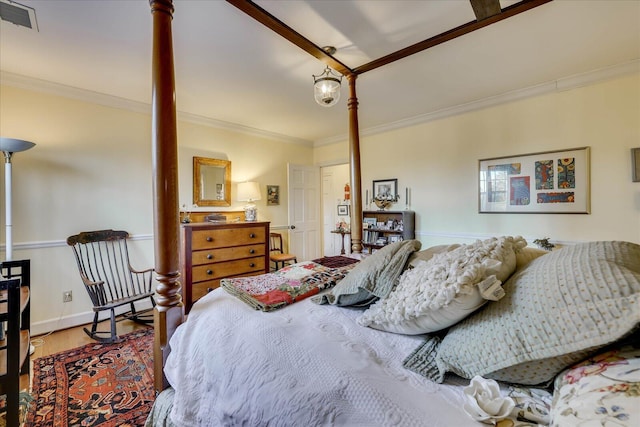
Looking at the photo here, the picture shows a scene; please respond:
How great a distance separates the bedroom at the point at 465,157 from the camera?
8.60 ft

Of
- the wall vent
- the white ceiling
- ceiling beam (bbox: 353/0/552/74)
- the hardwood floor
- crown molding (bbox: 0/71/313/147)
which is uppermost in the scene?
the white ceiling

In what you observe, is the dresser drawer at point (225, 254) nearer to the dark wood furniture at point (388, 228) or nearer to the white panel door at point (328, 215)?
the dark wood furniture at point (388, 228)

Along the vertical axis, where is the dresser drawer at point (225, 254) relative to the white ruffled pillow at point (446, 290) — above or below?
below

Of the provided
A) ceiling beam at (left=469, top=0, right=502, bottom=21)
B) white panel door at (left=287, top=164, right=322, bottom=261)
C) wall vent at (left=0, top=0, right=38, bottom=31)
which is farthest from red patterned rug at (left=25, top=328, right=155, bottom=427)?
ceiling beam at (left=469, top=0, right=502, bottom=21)

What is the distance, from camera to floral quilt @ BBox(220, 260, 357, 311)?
3.96ft

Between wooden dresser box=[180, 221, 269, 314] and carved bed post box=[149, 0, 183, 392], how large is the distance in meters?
1.90

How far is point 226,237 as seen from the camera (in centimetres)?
327

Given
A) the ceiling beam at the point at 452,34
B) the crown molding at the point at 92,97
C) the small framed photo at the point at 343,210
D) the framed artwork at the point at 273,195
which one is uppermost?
the crown molding at the point at 92,97

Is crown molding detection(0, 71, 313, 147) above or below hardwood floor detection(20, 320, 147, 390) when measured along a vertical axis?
above

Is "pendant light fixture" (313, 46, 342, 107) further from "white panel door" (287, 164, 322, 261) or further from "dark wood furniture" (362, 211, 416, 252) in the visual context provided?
"white panel door" (287, 164, 322, 261)

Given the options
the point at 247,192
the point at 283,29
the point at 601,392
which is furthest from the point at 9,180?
the point at 601,392

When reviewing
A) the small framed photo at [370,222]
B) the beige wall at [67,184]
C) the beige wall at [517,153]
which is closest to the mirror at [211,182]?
the beige wall at [67,184]

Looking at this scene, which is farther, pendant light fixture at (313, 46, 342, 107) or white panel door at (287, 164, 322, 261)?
white panel door at (287, 164, 322, 261)

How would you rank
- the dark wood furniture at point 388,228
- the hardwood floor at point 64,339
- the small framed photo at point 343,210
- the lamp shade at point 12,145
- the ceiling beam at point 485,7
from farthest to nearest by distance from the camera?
1. the small framed photo at point 343,210
2. the dark wood furniture at point 388,228
3. the hardwood floor at point 64,339
4. the lamp shade at point 12,145
5. the ceiling beam at point 485,7
